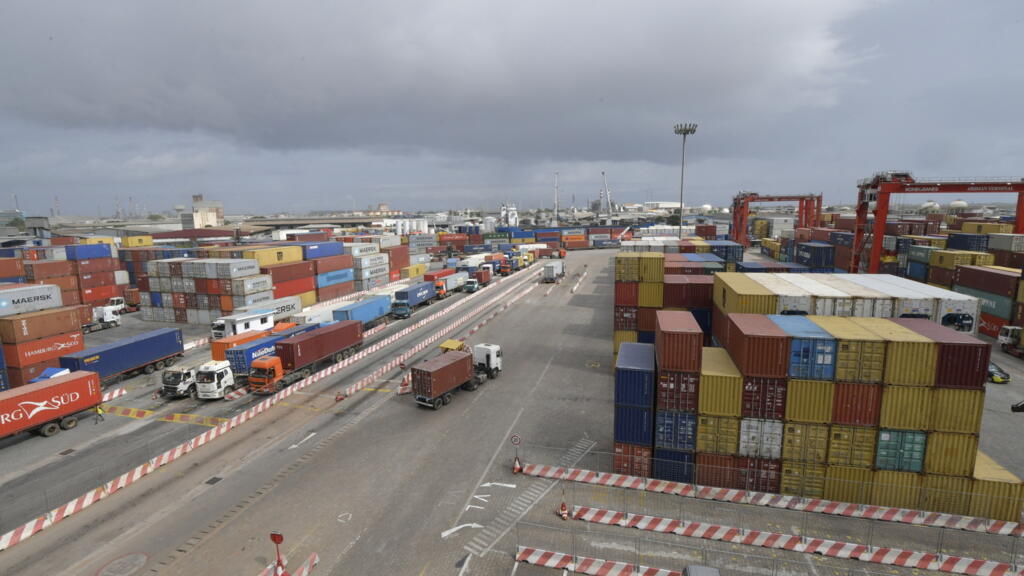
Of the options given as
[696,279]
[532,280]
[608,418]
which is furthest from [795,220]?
[608,418]

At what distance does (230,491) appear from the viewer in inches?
774

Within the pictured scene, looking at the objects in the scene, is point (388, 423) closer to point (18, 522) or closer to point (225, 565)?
point (225, 565)

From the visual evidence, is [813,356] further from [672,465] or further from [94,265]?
[94,265]

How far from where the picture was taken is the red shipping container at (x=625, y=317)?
35531 millimetres

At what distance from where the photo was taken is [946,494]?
17.0 meters

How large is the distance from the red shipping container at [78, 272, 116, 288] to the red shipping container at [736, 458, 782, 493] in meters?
72.6

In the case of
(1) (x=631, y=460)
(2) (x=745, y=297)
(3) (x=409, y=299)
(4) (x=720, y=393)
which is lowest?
(1) (x=631, y=460)

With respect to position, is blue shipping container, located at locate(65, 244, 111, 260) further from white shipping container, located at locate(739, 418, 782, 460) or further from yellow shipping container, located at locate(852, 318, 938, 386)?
yellow shipping container, located at locate(852, 318, 938, 386)

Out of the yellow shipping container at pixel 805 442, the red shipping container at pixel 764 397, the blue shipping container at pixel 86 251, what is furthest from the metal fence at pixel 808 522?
the blue shipping container at pixel 86 251

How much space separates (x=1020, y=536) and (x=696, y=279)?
809 inches

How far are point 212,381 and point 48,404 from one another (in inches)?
295

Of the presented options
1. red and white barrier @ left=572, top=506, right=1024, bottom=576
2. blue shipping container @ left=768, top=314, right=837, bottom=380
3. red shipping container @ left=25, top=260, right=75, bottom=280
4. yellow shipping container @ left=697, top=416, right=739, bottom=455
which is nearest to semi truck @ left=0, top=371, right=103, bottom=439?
red and white barrier @ left=572, top=506, right=1024, bottom=576

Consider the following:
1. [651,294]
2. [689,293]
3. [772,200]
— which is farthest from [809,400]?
[772,200]

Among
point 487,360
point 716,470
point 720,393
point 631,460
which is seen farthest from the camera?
point 487,360
